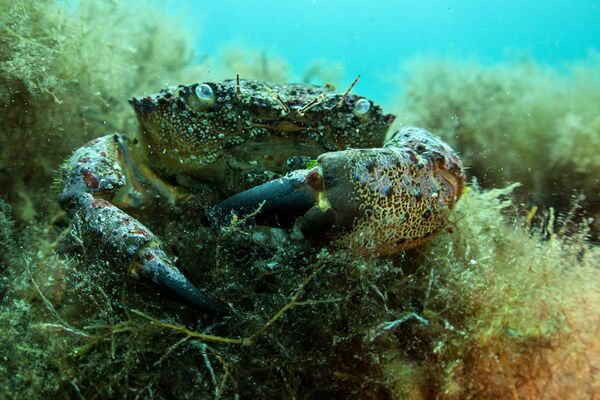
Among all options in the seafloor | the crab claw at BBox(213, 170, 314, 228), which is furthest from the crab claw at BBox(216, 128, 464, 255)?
the seafloor

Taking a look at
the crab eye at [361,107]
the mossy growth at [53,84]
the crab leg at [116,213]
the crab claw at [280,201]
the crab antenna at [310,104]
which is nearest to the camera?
the crab leg at [116,213]

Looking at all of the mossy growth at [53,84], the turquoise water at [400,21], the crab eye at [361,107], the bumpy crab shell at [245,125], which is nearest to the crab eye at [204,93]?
the bumpy crab shell at [245,125]

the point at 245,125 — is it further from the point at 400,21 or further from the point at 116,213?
the point at 400,21

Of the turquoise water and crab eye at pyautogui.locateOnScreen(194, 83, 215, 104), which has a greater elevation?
the turquoise water

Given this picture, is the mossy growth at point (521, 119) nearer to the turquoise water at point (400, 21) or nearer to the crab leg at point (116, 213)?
the crab leg at point (116, 213)

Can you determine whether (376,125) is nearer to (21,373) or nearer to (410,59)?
(21,373)

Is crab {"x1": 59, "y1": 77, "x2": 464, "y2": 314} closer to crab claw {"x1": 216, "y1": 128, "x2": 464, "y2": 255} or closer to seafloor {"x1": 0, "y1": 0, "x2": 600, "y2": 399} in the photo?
crab claw {"x1": 216, "y1": 128, "x2": 464, "y2": 255}

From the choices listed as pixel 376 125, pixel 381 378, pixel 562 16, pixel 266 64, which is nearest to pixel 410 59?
pixel 266 64
